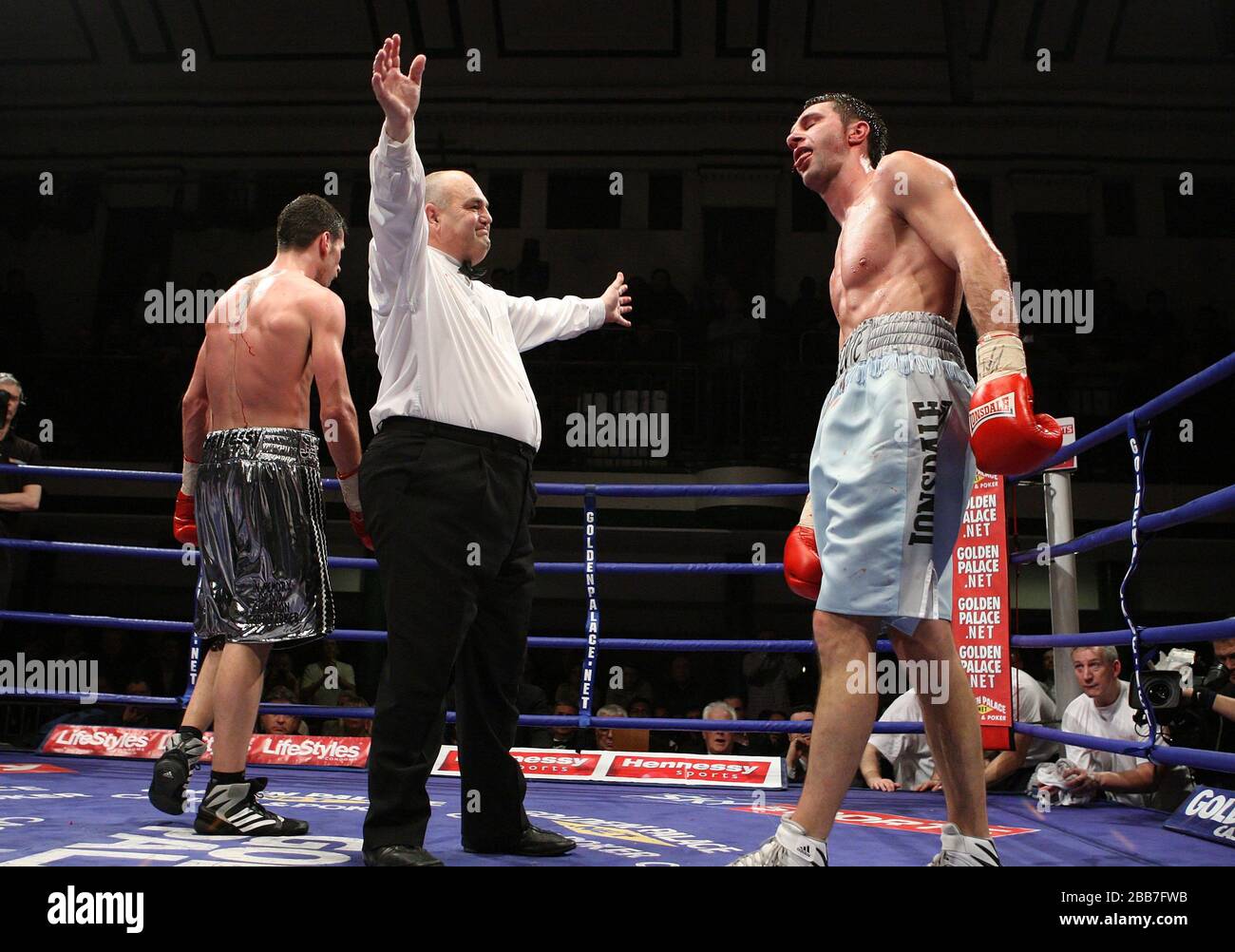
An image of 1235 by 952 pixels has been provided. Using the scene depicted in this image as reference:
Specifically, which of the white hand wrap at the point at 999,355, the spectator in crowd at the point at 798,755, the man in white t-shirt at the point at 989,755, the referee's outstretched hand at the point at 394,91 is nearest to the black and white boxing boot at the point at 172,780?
the referee's outstretched hand at the point at 394,91

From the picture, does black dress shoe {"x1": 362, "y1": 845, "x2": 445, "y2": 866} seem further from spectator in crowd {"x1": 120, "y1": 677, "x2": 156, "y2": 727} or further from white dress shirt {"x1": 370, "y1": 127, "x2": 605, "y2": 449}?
spectator in crowd {"x1": 120, "y1": 677, "x2": 156, "y2": 727}

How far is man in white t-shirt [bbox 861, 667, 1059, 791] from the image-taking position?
315cm

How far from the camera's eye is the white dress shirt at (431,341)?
5.89 ft

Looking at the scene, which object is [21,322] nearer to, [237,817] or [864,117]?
[237,817]

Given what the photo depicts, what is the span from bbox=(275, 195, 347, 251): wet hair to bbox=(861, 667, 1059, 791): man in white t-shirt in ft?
7.12

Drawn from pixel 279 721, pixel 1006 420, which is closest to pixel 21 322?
pixel 279 721

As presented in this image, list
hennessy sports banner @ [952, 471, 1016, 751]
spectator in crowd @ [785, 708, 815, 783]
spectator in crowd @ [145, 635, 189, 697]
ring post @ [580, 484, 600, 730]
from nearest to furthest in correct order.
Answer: hennessy sports banner @ [952, 471, 1016, 751] → ring post @ [580, 484, 600, 730] → spectator in crowd @ [785, 708, 815, 783] → spectator in crowd @ [145, 635, 189, 697]

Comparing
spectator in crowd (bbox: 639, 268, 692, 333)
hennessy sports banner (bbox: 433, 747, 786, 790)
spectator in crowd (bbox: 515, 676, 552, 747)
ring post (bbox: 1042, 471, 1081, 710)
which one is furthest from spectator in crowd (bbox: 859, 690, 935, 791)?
spectator in crowd (bbox: 639, 268, 692, 333)

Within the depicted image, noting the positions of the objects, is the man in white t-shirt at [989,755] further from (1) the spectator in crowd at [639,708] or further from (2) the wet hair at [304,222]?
(1) the spectator in crowd at [639,708]

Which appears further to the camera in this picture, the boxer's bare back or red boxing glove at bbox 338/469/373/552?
red boxing glove at bbox 338/469/373/552

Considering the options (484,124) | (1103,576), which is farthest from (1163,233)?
(484,124)

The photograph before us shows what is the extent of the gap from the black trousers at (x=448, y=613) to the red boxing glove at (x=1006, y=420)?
0.84 meters
